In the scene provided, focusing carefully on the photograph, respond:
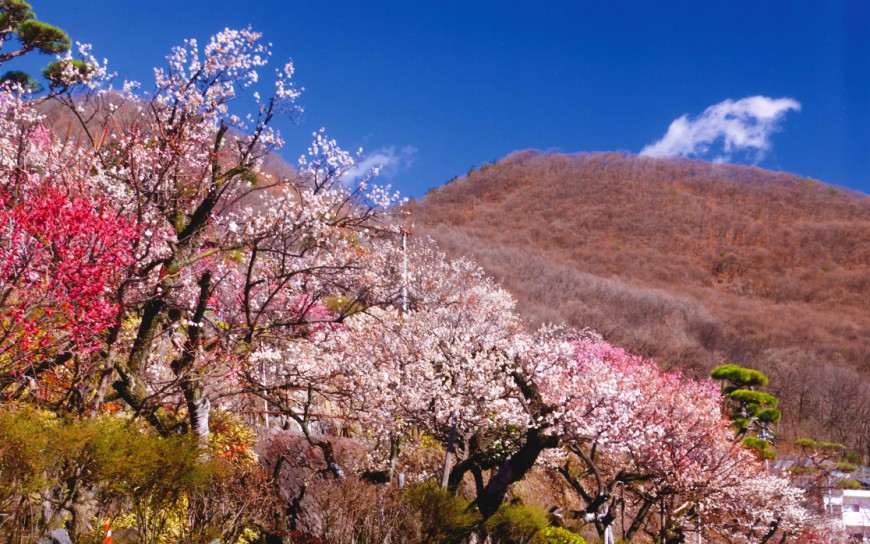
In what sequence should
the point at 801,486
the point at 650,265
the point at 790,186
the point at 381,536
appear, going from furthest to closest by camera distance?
the point at 790,186
the point at 650,265
the point at 801,486
the point at 381,536

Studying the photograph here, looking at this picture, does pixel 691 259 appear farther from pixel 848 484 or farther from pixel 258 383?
pixel 258 383

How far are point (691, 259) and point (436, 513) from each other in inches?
4074

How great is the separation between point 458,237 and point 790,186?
340ft

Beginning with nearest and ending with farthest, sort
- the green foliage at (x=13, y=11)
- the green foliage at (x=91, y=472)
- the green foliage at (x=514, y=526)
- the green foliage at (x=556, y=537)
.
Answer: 1. the green foliage at (x=91, y=472)
2. the green foliage at (x=514, y=526)
3. the green foliage at (x=556, y=537)
4. the green foliage at (x=13, y=11)

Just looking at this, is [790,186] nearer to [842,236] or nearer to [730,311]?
[842,236]

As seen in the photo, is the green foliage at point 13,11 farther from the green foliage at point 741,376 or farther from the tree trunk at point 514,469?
the green foliage at point 741,376

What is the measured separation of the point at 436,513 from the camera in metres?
8.18

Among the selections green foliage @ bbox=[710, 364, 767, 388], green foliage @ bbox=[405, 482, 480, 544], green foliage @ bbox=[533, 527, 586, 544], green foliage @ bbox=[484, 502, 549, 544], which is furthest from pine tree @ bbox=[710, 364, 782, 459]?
green foliage @ bbox=[405, 482, 480, 544]

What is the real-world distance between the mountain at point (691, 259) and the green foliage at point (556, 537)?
32054 millimetres

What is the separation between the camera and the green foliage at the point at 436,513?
8.10m

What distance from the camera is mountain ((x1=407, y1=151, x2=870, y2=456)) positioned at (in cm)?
4919

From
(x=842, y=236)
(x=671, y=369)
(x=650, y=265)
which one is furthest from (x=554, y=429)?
(x=842, y=236)

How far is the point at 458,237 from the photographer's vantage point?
76.3 meters

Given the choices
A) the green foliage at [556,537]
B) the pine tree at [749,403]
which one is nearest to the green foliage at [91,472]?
the green foliage at [556,537]
